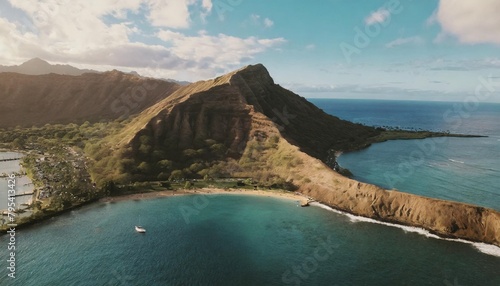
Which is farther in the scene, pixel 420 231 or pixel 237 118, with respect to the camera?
pixel 237 118

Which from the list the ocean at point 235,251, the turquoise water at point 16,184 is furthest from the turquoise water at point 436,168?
the turquoise water at point 16,184

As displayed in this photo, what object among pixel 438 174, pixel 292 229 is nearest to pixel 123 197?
pixel 292 229

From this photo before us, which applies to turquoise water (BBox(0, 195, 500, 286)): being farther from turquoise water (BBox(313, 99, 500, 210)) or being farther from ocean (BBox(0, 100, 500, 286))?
turquoise water (BBox(313, 99, 500, 210))

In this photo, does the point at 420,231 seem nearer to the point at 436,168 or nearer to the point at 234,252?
the point at 234,252

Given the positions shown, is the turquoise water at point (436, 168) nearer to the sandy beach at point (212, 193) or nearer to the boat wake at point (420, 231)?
the boat wake at point (420, 231)

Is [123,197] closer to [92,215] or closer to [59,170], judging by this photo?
[92,215]

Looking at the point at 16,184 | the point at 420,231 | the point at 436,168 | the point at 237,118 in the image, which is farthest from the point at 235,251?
the point at 436,168
